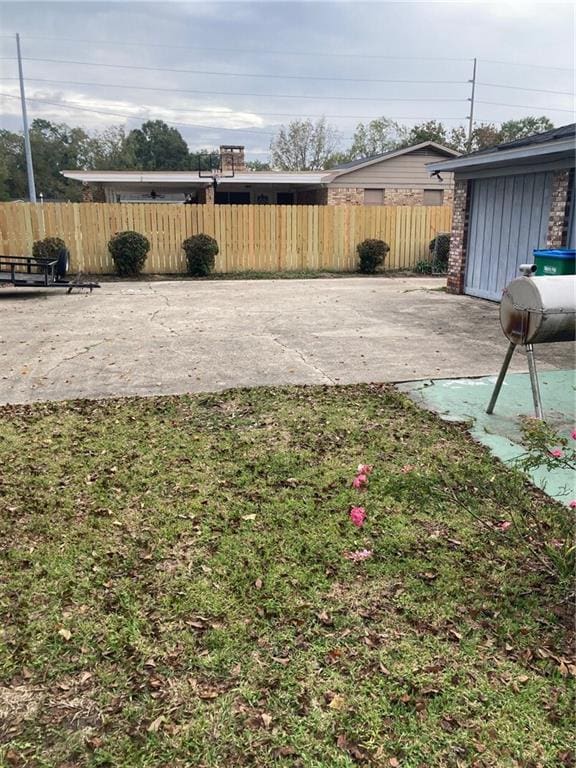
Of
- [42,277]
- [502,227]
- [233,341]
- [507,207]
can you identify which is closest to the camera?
[233,341]

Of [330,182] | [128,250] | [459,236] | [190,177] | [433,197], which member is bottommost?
[128,250]

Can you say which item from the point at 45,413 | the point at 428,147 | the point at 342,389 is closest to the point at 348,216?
the point at 428,147

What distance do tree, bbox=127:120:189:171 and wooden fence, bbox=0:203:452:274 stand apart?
58.1 m

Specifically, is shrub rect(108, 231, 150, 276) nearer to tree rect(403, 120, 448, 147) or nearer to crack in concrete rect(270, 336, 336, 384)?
crack in concrete rect(270, 336, 336, 384)

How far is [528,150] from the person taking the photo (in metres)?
8.97

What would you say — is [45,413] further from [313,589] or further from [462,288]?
[462,288]

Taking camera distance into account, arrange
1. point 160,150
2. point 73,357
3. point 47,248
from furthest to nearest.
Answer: point 160,150
point 47,248
point 73,357

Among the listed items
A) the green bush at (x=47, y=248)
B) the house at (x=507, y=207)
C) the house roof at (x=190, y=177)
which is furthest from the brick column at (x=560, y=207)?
the house roof at (x=190, y=177)

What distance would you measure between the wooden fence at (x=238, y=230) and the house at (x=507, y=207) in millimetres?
5119

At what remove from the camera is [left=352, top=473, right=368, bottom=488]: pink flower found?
350 centimetres

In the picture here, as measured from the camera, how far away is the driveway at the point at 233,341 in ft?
19.9

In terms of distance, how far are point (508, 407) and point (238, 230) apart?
1239 centimetres

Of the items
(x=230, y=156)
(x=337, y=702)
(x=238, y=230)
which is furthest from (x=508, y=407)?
(x=230, y=156)

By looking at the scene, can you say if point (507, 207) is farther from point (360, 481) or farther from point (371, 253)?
point (360, 481)
